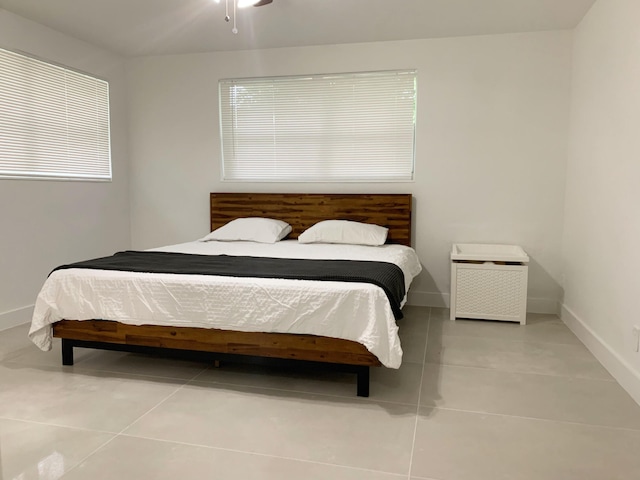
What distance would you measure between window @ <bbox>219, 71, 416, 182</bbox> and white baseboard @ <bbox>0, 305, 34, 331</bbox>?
2117 millimetres

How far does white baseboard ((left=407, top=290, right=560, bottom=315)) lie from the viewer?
396cm

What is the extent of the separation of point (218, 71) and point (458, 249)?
9.53 feet

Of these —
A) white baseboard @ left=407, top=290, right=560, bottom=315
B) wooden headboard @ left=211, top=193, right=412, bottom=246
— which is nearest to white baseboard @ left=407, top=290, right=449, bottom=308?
white baseboard @ left=407, top=290, right=560, bottom=315

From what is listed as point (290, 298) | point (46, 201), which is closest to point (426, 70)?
point (290, 298)

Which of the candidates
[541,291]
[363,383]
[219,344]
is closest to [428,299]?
[541,291]

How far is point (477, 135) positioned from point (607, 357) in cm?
211

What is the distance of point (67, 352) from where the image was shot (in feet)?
9.04

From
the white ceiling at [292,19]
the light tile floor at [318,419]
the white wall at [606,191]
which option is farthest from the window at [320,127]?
the light tile floor at [318,419]

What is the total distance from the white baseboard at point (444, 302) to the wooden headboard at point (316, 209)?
0.54 meters

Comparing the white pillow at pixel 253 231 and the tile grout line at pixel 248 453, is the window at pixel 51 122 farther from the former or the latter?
the tile grout line at pixel 248 453

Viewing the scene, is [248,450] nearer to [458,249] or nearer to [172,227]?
[458,249]

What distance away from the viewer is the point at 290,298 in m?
2.32

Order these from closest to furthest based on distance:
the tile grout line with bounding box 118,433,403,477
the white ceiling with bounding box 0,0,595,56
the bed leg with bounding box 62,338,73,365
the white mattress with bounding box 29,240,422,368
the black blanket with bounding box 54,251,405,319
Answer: the tile grout line with bounding box 118,433,403,477, the white mattress with bounding box 29,240,422,368, the black blanket with bounding box 54,251,405,319, the bed leg with bounding box 62,338,73,365, the white ceiling with bounding box 0,0,595,56

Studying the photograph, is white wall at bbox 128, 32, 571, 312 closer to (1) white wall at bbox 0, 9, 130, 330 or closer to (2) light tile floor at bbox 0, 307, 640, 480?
(1) white wall at bbox 0, 9, 130, 330
